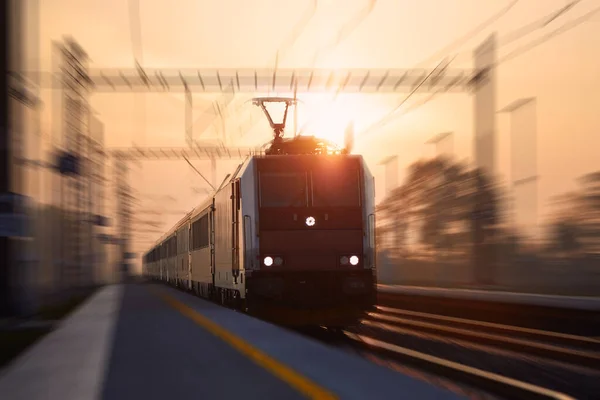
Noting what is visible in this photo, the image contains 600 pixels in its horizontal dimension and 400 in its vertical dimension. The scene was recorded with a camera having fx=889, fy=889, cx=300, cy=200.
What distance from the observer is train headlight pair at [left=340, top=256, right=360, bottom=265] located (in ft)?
51.0

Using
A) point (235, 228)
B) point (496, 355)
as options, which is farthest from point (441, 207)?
point (496, 355)

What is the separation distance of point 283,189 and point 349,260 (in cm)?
174

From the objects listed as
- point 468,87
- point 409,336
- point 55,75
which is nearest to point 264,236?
point 409,336

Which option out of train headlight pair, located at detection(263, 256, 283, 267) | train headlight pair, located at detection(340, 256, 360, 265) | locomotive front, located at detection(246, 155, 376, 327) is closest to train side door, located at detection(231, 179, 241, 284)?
locomotive front, located at detection(246, 155, 376, 327)

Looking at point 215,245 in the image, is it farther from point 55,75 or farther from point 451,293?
point 55,75

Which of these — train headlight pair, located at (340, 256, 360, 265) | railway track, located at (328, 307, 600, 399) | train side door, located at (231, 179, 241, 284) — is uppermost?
train side door, located at (231, 179, 241, 284)

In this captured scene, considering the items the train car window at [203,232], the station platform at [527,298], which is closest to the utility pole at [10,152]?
the train car window at [203,232]

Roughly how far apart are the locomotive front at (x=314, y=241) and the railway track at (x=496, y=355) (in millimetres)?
783

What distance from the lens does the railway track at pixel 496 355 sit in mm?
8695

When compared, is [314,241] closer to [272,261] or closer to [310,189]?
[272,261]

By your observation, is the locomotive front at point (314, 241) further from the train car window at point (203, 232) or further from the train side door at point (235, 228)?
the train car window at point (203, 232)

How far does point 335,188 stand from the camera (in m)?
16.0

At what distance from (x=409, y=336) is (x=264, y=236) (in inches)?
119

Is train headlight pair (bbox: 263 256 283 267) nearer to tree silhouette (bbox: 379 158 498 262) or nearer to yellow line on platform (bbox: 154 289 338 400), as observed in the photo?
yellow line on platform (bbox: 154 289 338 400)
